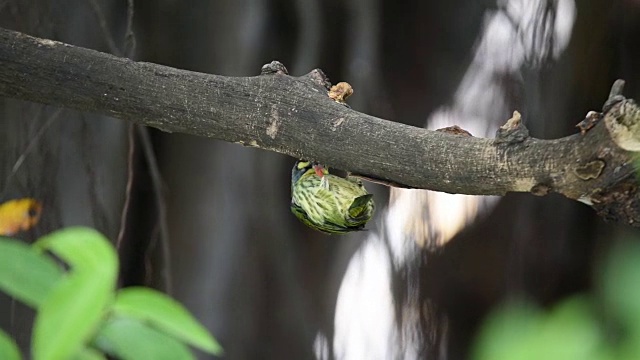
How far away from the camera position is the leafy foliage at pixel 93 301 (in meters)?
0.14

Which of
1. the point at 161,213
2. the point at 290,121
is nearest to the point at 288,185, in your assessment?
the point at 161,213

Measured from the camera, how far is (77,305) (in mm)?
141

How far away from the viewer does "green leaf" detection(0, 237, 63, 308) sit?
0.52 ft

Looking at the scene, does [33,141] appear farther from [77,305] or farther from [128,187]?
[77,305]

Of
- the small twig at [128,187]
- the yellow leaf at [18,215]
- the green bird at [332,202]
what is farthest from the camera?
the small twig at [128,187]

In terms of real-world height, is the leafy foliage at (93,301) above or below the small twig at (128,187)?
below

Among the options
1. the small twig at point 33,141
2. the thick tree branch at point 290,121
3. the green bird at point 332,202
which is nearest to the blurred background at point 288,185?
the small twig at point 33,141

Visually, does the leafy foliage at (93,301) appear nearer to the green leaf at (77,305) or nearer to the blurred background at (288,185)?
the green leaf at (77,305)

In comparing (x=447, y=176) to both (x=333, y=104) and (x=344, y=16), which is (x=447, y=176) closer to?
(x=333, y=104)

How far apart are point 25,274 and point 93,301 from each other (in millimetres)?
35

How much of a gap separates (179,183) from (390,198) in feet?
1.36

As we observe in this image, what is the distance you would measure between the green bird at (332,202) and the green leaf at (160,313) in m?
0.58

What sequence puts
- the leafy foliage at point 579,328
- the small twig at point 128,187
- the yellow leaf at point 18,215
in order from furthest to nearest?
1. the small twig at point 128,187
2. the yellow leaf at point 18,215
3. the leafy foliage at point 579,328

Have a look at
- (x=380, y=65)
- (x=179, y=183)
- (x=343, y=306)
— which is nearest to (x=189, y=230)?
(x=179, y=183)
